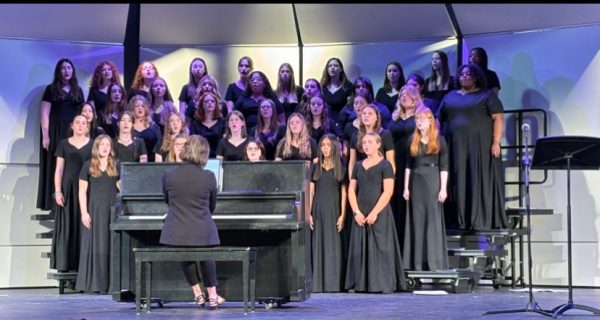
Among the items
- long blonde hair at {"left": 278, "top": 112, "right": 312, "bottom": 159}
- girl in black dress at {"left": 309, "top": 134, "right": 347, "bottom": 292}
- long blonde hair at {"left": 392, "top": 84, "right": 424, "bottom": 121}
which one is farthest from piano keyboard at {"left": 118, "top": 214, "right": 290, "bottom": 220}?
long blonde hair at {"left": 392, "top": 84, "right": 424, "bottom": 121}

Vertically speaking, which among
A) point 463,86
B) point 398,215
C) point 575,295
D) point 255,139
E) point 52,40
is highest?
point 52,40

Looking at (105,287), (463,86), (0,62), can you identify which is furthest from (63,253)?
(463,86)

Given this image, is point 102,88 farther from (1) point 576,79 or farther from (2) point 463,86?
(1) point 576,79

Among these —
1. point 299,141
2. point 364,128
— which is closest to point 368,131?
point 364,128

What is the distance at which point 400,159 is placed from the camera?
936 cm

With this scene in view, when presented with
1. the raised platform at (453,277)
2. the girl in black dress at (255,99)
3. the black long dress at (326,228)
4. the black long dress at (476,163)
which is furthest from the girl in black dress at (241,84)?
the raised platform at (453,277)

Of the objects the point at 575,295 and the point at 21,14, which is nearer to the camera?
the point at 575,295

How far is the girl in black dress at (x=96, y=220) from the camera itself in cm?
884

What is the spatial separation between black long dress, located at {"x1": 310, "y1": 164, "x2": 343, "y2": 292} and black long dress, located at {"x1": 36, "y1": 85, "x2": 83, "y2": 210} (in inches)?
107

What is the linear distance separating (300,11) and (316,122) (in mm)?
1978

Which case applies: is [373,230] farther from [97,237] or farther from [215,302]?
[97,237]

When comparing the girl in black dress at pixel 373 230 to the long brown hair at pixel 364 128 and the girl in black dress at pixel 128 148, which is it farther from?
the girl in black dress at pixel 128 148

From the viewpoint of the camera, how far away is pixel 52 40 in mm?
10711

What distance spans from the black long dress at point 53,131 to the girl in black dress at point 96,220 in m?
1.11
